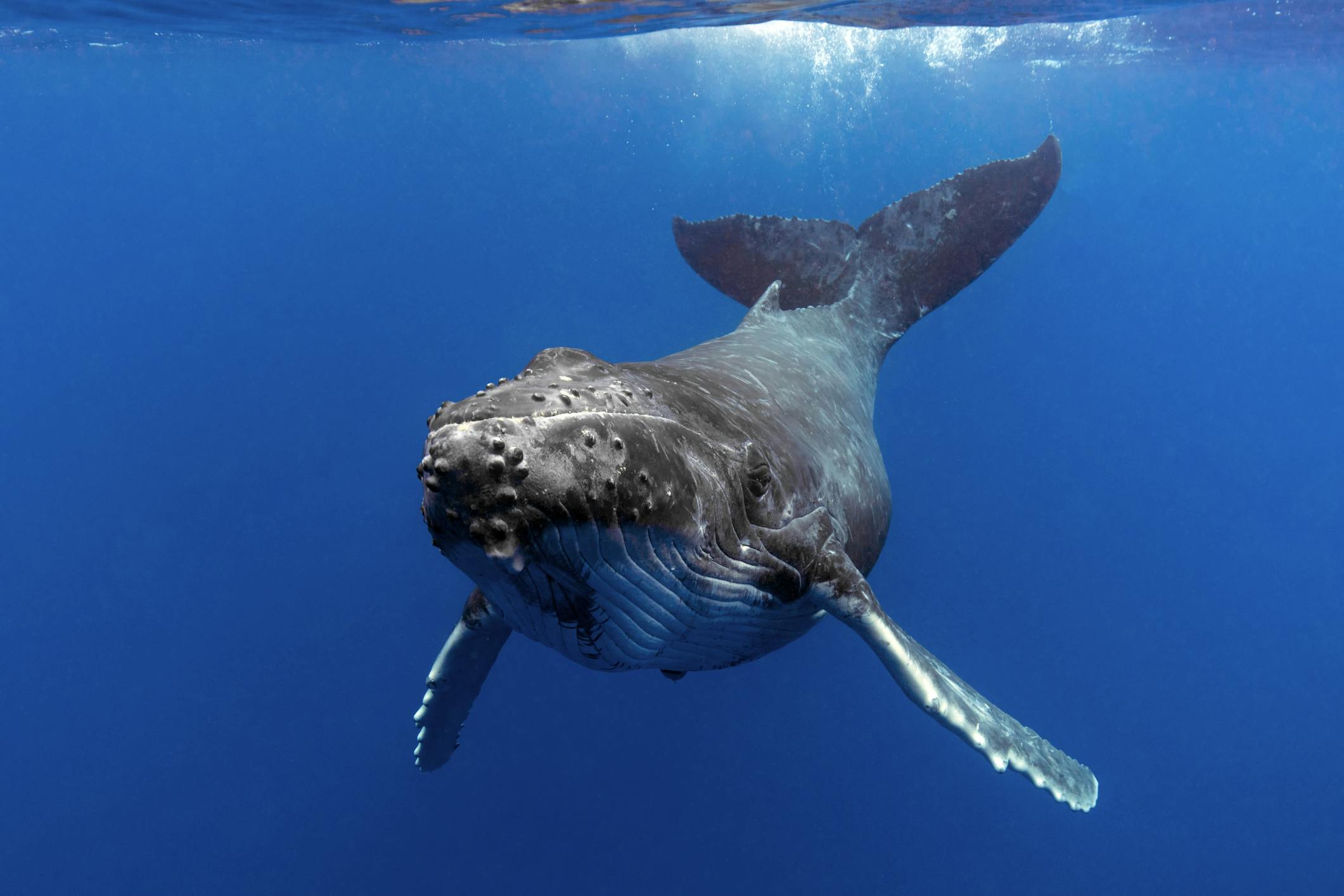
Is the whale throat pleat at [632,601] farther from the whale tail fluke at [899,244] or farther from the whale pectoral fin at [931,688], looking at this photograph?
the whale tail fluke at [899,244]

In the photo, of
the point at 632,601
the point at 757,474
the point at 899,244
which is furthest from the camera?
the point at 899,244

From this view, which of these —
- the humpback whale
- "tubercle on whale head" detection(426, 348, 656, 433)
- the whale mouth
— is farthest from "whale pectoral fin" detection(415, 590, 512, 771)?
the whale mouth

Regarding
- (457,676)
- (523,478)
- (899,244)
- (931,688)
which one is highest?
(523,478)

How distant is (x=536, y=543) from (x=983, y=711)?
12.4ft

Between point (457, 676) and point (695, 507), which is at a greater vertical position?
point (695, 507)

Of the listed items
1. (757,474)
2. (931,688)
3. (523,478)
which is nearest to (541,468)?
(523,478)

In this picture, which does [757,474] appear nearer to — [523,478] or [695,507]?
[695,507]

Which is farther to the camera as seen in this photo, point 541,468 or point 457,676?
point 457,676

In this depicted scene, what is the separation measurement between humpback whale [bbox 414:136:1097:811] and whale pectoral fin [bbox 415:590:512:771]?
0.07ft

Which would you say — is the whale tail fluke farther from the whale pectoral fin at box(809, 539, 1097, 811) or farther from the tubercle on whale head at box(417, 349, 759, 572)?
the tubercle on whale head at box(417, 349, 759, 572)

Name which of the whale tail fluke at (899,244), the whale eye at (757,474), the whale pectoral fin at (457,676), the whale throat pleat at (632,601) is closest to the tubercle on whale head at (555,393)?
the whale throat pleat at (632,601)

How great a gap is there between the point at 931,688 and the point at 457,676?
3.77 meters

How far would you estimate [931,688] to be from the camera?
4844 millimetres

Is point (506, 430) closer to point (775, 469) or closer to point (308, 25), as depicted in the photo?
point (775, 469)
